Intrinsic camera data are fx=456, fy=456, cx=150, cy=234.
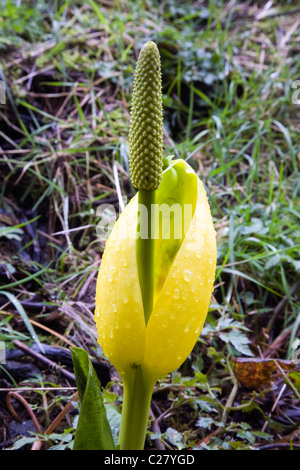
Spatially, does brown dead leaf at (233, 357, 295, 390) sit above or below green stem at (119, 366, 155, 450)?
below

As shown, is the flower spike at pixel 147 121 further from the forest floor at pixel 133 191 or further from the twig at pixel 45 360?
the twig at pixel 45 360

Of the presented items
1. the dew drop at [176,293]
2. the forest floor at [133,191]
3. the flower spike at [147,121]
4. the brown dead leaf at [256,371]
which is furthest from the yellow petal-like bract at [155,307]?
the brown dead leaf at [256,371]

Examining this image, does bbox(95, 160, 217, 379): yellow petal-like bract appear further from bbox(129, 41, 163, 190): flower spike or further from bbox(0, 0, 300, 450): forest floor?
bbox(0, 0, 300, 450): forest floor

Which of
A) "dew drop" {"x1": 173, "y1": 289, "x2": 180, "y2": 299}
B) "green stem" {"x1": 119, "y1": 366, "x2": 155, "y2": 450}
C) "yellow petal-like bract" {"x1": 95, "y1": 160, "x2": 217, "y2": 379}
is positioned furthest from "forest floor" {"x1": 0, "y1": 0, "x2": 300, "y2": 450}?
"dew drop" {"x1": 173, "y1": 289, "x2": 180, "y2": 299}

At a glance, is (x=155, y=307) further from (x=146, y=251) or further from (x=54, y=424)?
(x=54, y=424)

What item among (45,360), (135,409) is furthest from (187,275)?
(45,360)

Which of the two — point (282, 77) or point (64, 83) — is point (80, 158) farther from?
point (282, 77)

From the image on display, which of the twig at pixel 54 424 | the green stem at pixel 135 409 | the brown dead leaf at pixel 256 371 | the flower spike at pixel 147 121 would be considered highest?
the flower spike at pixel 147 121
